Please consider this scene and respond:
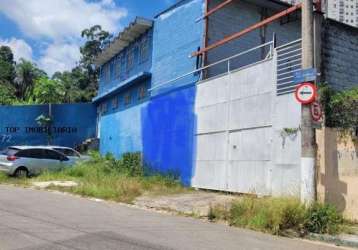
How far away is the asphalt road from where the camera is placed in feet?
27.1

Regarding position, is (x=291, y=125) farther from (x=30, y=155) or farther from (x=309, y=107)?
(x=30, y=155)

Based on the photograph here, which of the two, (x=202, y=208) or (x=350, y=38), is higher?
(x=350, y=38)

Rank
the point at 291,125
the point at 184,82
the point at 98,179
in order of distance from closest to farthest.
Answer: the point at 291,125 → the point at 98,179 → the point at 184,82

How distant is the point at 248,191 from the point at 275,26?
1005cm

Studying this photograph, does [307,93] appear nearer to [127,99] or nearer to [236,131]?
[236,131]

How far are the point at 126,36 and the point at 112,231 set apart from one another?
20261 mm

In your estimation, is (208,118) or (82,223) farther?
(208,118)

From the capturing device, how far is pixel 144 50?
27.1 m

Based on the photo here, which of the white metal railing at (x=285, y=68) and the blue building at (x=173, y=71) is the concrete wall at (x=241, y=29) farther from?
the white metal railing at (x=285, y=68)

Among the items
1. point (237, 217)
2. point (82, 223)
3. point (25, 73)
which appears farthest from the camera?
point (25, 73)

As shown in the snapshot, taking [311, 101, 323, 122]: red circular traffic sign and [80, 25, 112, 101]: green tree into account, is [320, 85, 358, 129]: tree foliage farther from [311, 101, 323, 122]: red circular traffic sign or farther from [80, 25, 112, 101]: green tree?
[80, 25, 112, 101]: green tree

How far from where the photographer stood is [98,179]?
18.7m

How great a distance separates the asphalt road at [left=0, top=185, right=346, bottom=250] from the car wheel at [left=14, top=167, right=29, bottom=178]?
900cm

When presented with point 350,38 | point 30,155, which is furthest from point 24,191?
point 350,38
